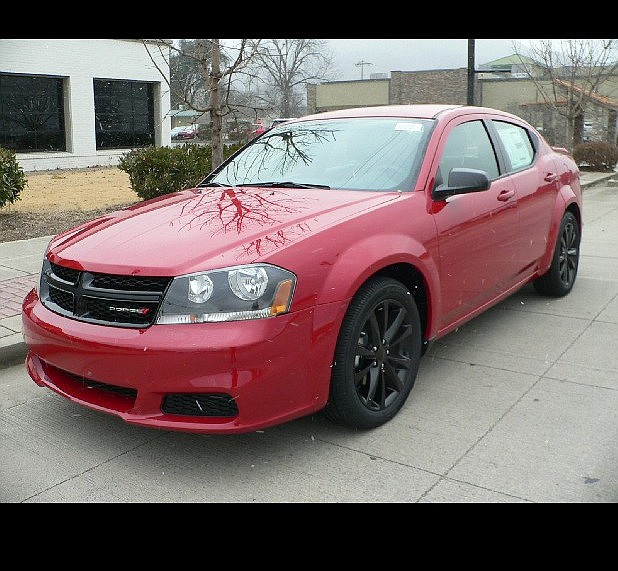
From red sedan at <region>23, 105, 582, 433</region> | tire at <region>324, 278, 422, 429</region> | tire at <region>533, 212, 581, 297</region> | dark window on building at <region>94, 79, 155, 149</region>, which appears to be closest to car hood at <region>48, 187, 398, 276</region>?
red sedan at <region>23, 105, 582, 433</region>

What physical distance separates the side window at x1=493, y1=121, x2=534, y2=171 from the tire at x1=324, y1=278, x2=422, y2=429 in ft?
6.46

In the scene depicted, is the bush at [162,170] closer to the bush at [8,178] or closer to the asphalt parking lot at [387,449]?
the bush at [8,178]

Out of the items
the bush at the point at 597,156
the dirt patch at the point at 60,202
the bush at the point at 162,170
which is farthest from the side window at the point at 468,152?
the bush at the point at 597,156

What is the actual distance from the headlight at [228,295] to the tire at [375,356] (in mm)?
428

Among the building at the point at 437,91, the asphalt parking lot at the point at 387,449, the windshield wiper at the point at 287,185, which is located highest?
the building at the point at 437,91

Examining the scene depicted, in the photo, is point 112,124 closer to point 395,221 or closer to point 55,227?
point 55,227

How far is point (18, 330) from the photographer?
16.1 ft

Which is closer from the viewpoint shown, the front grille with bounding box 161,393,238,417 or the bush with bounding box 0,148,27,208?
the front grille with bounding box 161,393,238,417

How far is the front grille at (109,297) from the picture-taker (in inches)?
120

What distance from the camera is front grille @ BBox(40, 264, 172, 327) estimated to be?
3.04m

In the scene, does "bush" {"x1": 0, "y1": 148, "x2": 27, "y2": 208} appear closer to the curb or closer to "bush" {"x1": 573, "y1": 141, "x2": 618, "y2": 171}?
the curb

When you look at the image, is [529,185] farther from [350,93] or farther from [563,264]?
[350,93]
